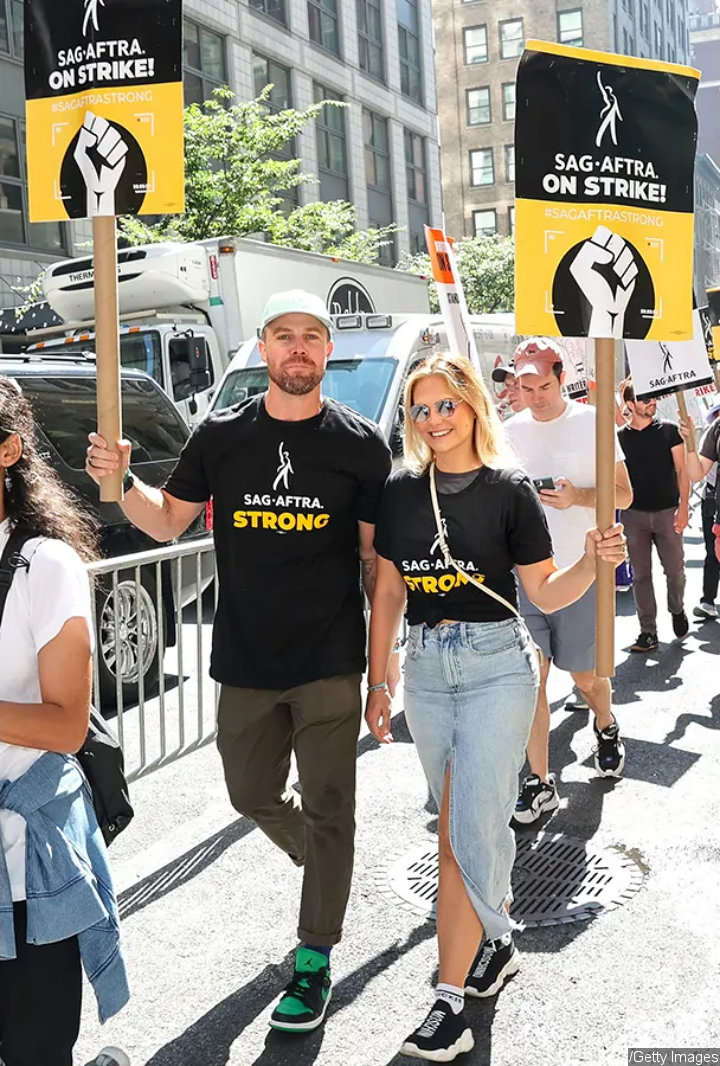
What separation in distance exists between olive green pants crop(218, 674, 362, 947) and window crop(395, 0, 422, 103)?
118ft

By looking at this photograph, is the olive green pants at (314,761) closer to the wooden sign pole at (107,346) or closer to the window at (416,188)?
the wooden sign pole at (107,346)

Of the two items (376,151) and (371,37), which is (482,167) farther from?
(376,151)

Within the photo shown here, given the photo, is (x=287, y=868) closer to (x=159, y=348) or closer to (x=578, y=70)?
(x=578, y=70)

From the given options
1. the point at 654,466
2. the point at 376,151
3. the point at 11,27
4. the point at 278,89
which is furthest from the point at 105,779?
the point at 376,151

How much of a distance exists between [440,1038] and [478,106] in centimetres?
6105

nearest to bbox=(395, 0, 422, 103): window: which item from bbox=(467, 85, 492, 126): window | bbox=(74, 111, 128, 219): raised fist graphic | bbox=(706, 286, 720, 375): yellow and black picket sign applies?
bbox=(467, 85, 492, 126): window

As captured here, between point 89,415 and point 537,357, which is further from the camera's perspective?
point 89,415

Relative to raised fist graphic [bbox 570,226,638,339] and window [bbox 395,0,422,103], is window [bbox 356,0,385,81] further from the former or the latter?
raised fist graphic [bbox 570,226,638,339]

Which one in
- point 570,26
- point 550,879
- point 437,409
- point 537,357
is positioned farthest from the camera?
point 570,26

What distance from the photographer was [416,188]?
38.3m

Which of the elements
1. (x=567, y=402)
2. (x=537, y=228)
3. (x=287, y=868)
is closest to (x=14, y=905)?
(x=287, y=868)

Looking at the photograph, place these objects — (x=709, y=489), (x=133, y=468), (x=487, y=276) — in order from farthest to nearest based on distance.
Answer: (x=487, y=276) → (x=709, y=489) → (x=133, y=468)

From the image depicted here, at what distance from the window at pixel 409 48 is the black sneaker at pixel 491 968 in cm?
3627

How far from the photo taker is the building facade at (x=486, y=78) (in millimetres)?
58344
